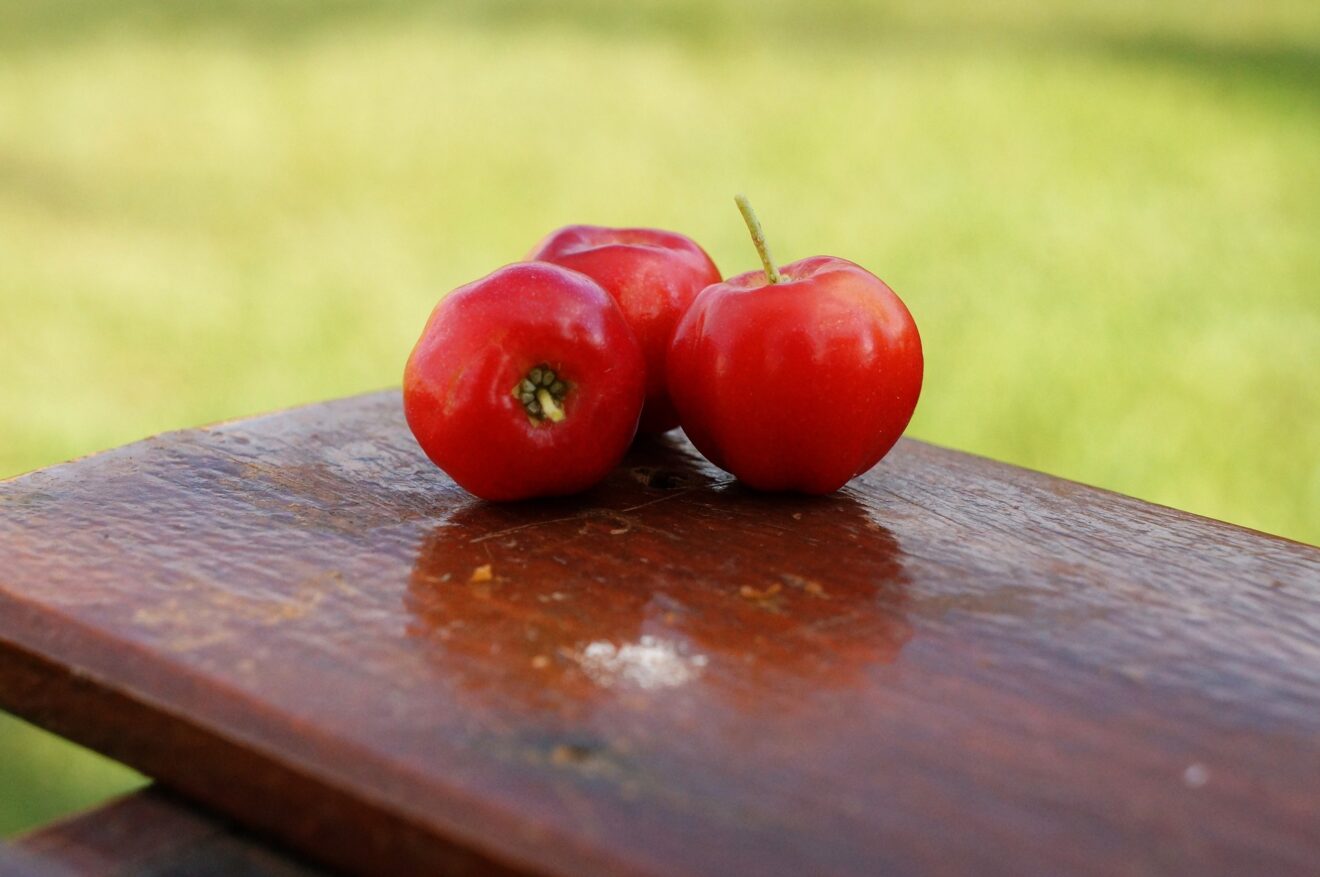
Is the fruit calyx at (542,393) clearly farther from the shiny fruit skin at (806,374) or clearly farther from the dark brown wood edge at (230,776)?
the dark brown wood edge at (230,776)

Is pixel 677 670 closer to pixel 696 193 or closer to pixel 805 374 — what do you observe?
pixel 805 374

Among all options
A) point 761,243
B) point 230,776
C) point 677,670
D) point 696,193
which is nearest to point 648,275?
point 761,243

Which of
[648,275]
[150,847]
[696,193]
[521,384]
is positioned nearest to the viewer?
[150,847]

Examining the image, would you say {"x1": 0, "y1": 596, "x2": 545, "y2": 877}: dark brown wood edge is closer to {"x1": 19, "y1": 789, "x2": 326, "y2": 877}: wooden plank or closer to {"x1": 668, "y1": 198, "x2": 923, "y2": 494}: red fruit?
{"x1": 19, "y1": 789, "x2": 326, "y2": 877}: wooden plank

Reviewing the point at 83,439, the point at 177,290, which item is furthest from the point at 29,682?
the point at 177,290

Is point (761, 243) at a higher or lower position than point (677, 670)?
higher

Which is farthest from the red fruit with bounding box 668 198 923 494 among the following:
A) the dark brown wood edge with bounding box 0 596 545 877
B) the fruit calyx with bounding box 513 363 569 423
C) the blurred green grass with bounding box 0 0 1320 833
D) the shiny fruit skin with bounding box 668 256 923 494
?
the blurred green grass with bounding box 0 0 1320 833
